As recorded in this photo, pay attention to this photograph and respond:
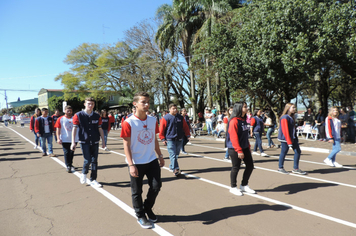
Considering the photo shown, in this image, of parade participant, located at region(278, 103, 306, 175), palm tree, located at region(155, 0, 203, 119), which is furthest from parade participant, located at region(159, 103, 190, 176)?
palm tree, located at region(155, 0, 203, 119)

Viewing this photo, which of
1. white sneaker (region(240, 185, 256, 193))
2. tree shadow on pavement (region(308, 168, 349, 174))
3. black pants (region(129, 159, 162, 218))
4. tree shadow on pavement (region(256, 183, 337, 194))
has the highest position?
black pants (region(129, 159, 162, 218))

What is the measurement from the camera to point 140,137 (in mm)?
3574

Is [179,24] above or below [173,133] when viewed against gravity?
above

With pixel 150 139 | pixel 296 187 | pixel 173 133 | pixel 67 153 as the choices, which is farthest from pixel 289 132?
pixel 67 153

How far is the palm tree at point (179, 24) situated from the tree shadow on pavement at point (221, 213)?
18932 mm

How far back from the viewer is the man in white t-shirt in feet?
11.4

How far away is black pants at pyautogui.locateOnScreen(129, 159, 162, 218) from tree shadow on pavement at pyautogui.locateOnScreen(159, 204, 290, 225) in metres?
0.45

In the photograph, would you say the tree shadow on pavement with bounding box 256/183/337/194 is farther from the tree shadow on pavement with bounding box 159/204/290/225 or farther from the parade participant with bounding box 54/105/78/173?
the parade participant with bounding box 54/105/78/173

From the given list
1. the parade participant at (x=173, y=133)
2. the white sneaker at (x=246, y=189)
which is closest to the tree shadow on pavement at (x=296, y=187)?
the white sneaker at (x=246, y=189)

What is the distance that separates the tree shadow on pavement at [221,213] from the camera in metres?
3.88

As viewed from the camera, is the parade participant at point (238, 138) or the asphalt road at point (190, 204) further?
the parade participant at point (238, 138)

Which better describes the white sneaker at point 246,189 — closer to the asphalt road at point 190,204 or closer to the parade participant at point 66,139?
the asphalt road at point 190,204

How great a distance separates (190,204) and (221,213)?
0.64 meters

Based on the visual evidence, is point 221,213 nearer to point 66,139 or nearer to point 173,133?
point 173,133
